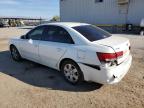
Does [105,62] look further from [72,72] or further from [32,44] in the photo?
[32,44]

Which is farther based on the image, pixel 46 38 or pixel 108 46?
pixel 46 38

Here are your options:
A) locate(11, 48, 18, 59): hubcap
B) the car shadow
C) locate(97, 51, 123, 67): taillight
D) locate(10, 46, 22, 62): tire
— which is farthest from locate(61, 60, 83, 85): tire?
locate(11, 48, 18, 59): hubcap

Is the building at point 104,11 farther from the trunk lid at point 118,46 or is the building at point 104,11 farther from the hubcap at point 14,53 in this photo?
the trunk lid at point 118,46

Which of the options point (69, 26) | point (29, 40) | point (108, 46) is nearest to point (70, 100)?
point (108, 46)

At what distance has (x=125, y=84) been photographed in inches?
199

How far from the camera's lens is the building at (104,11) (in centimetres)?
2016

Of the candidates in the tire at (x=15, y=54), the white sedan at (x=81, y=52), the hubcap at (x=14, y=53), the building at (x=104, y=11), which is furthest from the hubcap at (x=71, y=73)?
the building at (x=104, y=11)

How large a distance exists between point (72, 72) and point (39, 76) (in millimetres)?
1300

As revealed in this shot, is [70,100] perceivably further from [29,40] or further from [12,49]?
[12,49]

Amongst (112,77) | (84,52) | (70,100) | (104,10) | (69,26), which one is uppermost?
(104,10)

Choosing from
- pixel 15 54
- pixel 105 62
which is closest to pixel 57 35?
pixel 105 62

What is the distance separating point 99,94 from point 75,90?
619 mm

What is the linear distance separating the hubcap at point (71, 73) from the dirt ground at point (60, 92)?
0.19 m

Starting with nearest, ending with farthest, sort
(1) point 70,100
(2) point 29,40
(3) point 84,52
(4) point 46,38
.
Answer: (1) point 70,100, (3) point 84,52, (4) point 46,38, (2) point 29,40
